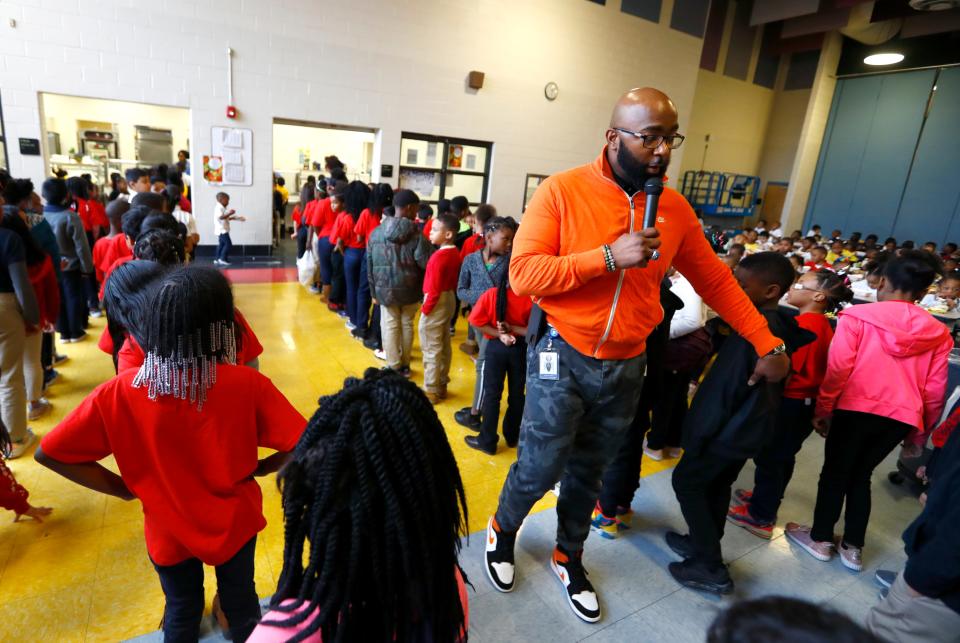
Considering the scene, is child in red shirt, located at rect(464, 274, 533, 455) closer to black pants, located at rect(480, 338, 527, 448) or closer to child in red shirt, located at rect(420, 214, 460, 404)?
black pants, located at rect(480, 338, 527, 448)

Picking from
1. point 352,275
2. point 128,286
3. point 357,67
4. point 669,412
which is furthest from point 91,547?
point 357,67

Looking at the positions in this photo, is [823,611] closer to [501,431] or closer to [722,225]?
[501,431]

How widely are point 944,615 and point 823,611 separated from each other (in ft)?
3.79

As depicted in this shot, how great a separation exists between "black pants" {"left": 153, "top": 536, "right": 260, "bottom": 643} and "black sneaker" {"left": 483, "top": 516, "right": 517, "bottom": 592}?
0.98 m

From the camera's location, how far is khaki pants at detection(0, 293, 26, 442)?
2.67 meters

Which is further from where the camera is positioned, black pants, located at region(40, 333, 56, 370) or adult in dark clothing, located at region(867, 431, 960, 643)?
black pants, located at region(40, 333, 56, 370)

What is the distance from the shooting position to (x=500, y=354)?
3.12 m

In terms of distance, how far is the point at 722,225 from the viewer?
49.7 ft

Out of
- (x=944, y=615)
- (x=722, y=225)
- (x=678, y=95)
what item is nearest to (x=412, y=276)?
(x=944, y=615)

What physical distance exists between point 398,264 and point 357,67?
18.5 feet

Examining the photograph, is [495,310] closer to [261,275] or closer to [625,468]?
[625,468]

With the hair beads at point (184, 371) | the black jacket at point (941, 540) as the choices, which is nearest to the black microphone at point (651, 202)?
the black jacket at point (941, 540)

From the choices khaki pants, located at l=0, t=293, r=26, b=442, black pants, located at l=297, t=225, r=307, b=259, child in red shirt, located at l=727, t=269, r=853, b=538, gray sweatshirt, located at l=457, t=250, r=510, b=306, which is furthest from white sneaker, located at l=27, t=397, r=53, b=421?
child in red shirt, located at l=727, t=269, r=853, b=538

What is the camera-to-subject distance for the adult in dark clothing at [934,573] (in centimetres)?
131
